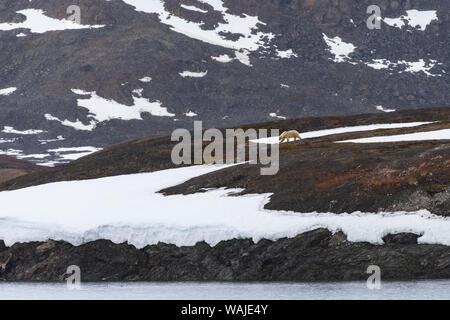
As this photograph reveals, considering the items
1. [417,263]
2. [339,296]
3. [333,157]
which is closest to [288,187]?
[333,157]

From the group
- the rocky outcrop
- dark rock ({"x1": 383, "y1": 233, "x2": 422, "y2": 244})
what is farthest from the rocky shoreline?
the rocky outcrop

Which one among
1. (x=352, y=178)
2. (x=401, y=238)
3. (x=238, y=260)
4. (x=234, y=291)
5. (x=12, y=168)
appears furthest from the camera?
(x=12, y=168)

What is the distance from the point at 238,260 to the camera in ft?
141

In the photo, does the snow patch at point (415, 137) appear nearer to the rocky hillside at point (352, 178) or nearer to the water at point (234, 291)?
the rocky hillside at point (352, 178)

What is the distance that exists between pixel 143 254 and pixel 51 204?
498 inches

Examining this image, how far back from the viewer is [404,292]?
34.1 metres

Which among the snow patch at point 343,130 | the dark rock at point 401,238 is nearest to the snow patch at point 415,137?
the snow patch at point 343,130

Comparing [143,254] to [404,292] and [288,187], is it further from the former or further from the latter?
[404,292]

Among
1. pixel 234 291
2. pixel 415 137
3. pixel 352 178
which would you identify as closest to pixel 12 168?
pixel 415 137

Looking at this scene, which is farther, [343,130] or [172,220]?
[343,130]

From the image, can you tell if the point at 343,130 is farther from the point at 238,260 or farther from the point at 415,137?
the point at 238,260

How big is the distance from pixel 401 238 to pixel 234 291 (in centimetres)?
882

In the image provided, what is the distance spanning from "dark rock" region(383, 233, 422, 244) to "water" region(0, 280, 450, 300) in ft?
9.66

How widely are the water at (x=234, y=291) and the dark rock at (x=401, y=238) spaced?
294 cm
